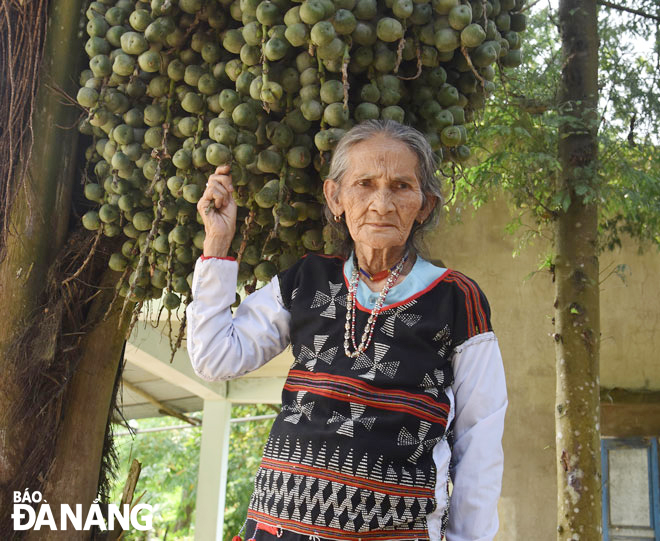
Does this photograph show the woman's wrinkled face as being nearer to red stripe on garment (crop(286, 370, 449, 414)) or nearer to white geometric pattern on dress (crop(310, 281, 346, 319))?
white geometric pattern on dress (crop(310, 281, 346, 319))

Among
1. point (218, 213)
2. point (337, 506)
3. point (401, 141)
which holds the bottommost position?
point (337, 506)

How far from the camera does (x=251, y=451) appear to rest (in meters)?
11.9

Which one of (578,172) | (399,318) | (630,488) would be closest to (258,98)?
(399,318)

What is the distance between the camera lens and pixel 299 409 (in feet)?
4.65

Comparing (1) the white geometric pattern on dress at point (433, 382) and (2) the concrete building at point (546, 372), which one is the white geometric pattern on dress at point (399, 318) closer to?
(1) the white geometric pattern on dress at point (433, 382)

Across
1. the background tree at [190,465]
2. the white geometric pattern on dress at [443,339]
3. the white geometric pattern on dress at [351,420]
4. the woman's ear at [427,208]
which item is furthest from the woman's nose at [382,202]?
the background tree at [190,465]

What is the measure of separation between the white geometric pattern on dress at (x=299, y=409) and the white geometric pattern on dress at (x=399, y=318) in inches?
8.0

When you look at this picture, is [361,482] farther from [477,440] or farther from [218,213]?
[218,213]

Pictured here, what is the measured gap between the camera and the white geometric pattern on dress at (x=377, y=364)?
139cm

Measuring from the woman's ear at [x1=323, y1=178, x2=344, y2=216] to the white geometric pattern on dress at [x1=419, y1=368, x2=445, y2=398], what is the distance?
0.40 meters

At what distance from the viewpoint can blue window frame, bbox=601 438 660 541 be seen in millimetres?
4727

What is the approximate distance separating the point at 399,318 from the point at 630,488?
4078 mm

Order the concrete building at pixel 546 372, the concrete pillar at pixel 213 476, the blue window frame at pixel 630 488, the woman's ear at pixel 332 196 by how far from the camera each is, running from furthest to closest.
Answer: the concrete pillar at pixel 213 476 → the blue window frame at pixel 630 488 → the concrete building at pixel 546 372 → the woman's ear at pixel 332 196

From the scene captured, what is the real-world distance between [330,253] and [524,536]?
3431mm
